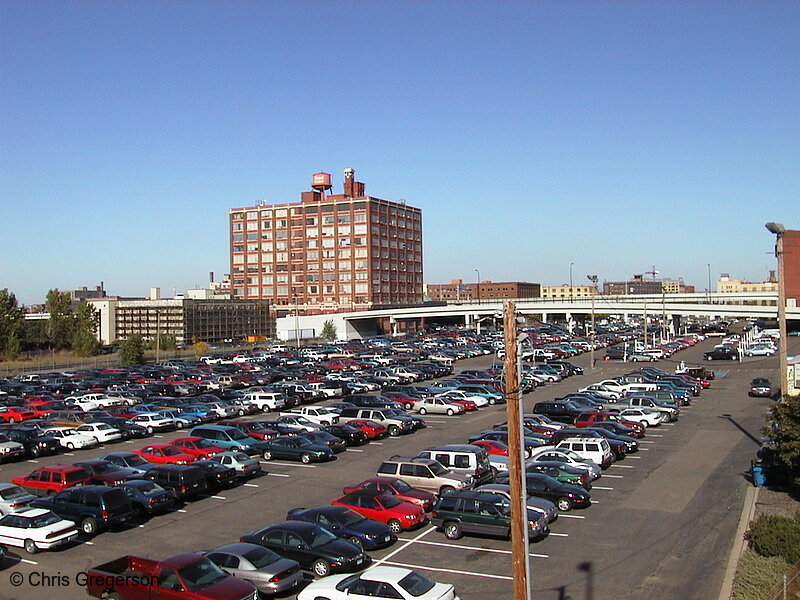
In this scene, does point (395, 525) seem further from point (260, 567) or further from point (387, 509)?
point (260, 567)

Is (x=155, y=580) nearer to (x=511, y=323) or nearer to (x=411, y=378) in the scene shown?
(x=511, y=323)

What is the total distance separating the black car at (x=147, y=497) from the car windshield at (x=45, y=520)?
8.92 feet

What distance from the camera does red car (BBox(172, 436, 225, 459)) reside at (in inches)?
1266

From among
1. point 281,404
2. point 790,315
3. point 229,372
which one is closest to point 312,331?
point 229,372

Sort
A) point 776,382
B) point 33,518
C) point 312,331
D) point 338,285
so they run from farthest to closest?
point 338,285, point 312,331, point 776,382, point 33,518

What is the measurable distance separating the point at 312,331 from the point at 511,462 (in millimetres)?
128585

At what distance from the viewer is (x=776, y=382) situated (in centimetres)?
5762

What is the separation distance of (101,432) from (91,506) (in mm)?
17544

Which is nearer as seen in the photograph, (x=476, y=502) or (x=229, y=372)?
(x=476, y=502)

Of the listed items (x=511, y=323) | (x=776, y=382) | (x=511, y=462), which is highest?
(x=511, y=323)

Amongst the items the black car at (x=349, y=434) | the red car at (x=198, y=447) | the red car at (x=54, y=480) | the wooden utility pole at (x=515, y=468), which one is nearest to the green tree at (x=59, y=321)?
the black car at (x=349, y=434)

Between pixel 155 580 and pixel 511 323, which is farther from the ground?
pixel 511 323


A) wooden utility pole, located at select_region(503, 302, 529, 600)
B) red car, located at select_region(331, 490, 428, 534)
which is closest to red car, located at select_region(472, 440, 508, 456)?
red car, located at select_region(331, 490, 428, 534)

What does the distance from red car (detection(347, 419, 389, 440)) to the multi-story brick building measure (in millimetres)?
109651
